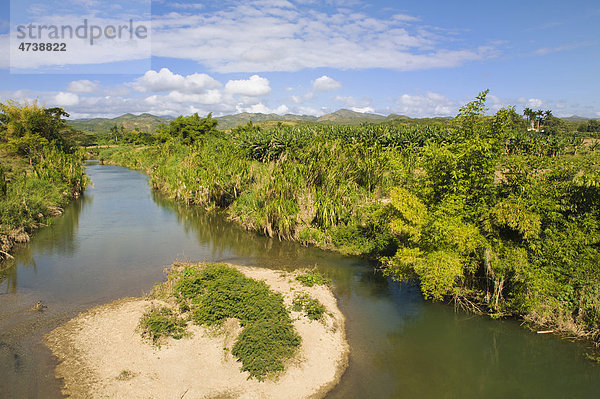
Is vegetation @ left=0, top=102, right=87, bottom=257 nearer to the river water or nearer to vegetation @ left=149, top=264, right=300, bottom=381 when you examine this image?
the river water

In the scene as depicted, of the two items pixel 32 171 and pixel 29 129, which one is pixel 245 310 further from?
pixel 29 129

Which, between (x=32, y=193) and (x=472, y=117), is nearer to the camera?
(x=472, y=117)

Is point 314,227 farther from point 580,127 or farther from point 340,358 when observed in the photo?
point 580,127

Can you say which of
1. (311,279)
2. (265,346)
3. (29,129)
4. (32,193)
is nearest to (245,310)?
(265,346)

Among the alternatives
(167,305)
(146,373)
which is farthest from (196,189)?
(146,373)

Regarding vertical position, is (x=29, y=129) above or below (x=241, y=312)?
above

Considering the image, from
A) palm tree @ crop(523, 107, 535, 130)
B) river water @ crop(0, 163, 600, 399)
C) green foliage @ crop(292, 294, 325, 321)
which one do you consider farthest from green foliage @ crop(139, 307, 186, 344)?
palm tree @ crop(523, 107, 535, 130)
